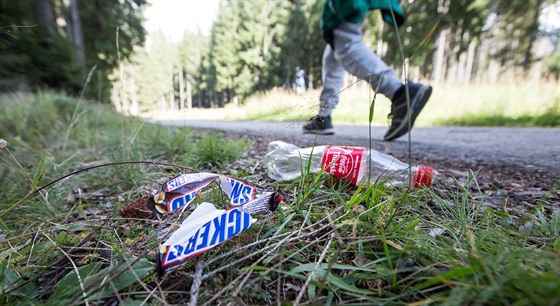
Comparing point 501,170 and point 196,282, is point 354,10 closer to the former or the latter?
point 501,170

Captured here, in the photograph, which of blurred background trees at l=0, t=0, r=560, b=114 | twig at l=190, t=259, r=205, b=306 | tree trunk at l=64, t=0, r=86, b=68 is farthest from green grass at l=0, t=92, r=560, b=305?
tree trunk at l=64, t=0, r=86, b=68

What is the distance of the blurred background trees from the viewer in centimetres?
540

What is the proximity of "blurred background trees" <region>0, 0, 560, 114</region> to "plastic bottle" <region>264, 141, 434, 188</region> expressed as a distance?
38 cm

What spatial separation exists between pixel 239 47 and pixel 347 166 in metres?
27.0

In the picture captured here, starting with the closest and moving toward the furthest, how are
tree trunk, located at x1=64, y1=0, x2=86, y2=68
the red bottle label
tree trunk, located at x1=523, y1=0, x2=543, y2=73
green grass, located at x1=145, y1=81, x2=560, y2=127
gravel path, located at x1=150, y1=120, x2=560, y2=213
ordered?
gravel path, located at x1=150, y1=120, x2=560, y2=213 → the red bottle label → green grass, located at x1=145, y1=81, x2=560, y2=127 → tree trunk, located at x1=64, y1=0, x2=86, y2=68 → tree trunk, located at x1=523, y1=0, x2=543, y2=73

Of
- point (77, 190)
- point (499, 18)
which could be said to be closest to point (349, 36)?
point (77, 190)

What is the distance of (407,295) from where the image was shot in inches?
19.4

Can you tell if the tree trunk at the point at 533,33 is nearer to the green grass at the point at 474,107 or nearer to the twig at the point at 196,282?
→ the green grass at the point at 474,107

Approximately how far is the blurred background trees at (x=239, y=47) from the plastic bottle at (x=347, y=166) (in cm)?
38

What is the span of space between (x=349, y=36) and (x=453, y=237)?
7.08 feet

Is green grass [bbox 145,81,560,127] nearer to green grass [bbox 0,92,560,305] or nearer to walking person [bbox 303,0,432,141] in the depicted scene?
walking person [bbox 303,0,432,141]

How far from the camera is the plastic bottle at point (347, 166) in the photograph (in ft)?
3.41

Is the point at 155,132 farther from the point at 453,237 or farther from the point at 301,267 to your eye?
the point at 453,237

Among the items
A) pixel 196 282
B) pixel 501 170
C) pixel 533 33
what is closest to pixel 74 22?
pixel 196 282
